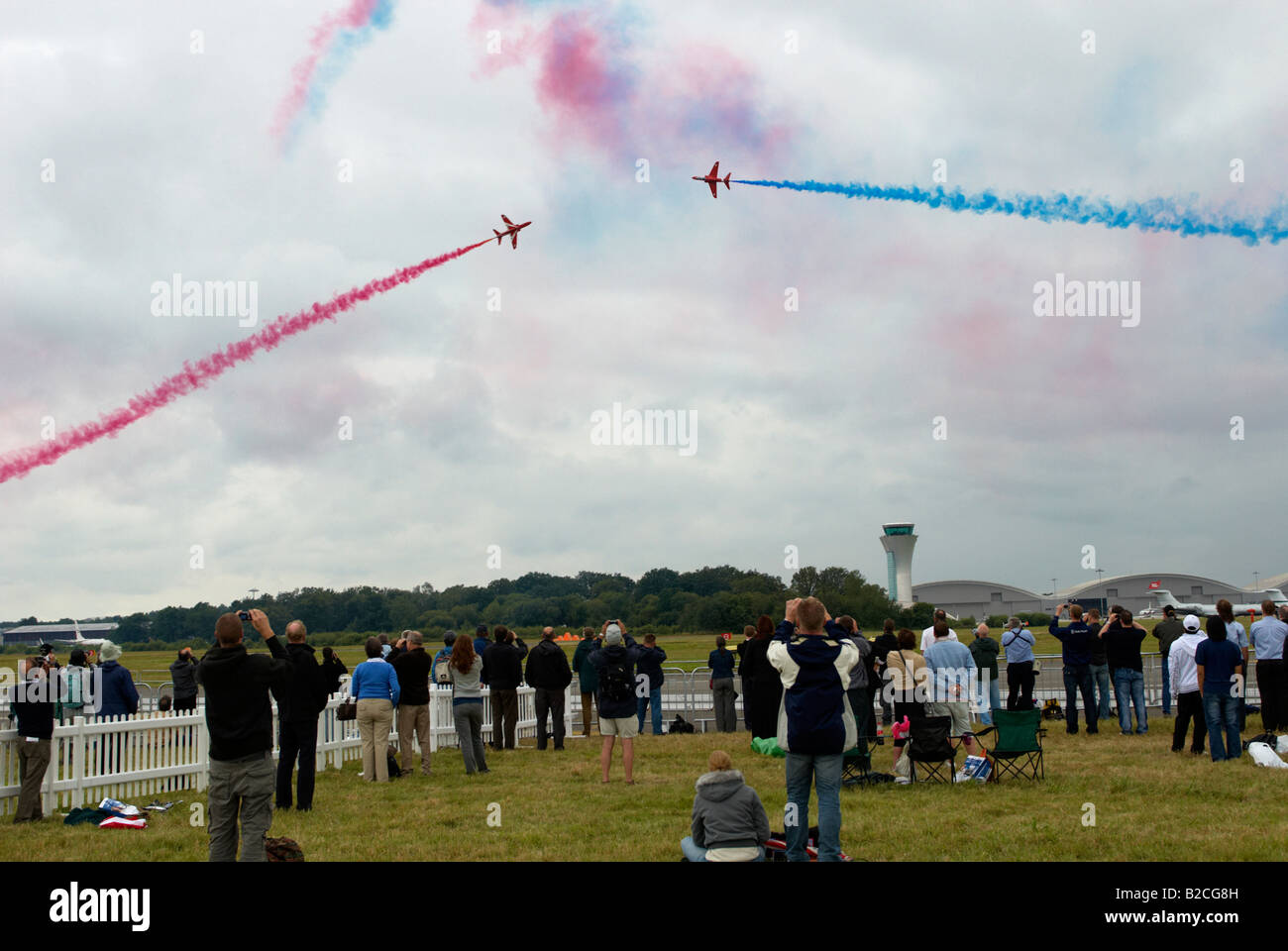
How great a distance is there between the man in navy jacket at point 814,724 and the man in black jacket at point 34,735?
8901 mm

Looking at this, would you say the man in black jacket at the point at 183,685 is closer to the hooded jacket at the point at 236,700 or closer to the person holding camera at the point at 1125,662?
the hooded jacket at the point at 236,700

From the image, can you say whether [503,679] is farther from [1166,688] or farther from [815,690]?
[1166,688]

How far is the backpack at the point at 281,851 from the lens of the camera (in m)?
8.13

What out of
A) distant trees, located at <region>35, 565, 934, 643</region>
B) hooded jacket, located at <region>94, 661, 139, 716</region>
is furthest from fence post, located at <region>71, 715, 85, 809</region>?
distant trees, located at <region>35, 565, 934, 643</region>

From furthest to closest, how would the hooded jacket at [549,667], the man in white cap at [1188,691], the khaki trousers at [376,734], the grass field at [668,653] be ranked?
the grass field at [668,653] < the hooded jacket at [549,667] < the man in white cap at [1188,691] < the khaki trousers at [376,734]

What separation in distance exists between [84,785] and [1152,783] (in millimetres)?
12834

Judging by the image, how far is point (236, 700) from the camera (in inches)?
302

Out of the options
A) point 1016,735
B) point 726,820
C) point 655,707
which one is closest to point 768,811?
point 1016,735

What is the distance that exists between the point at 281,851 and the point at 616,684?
17.9 feet

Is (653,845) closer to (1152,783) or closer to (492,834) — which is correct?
(492,834)

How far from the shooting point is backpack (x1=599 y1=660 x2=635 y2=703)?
510 inches

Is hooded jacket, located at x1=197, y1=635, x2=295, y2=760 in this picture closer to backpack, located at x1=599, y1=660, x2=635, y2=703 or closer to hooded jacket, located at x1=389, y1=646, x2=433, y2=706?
backpack, located at x1=599, y1=660, x2=635, y2=703

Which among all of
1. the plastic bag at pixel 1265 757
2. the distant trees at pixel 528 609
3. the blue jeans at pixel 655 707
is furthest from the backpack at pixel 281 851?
the distant trees at pixel 528 609

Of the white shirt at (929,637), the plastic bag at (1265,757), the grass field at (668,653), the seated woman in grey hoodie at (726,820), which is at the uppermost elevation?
the white shirt at (929,637)
